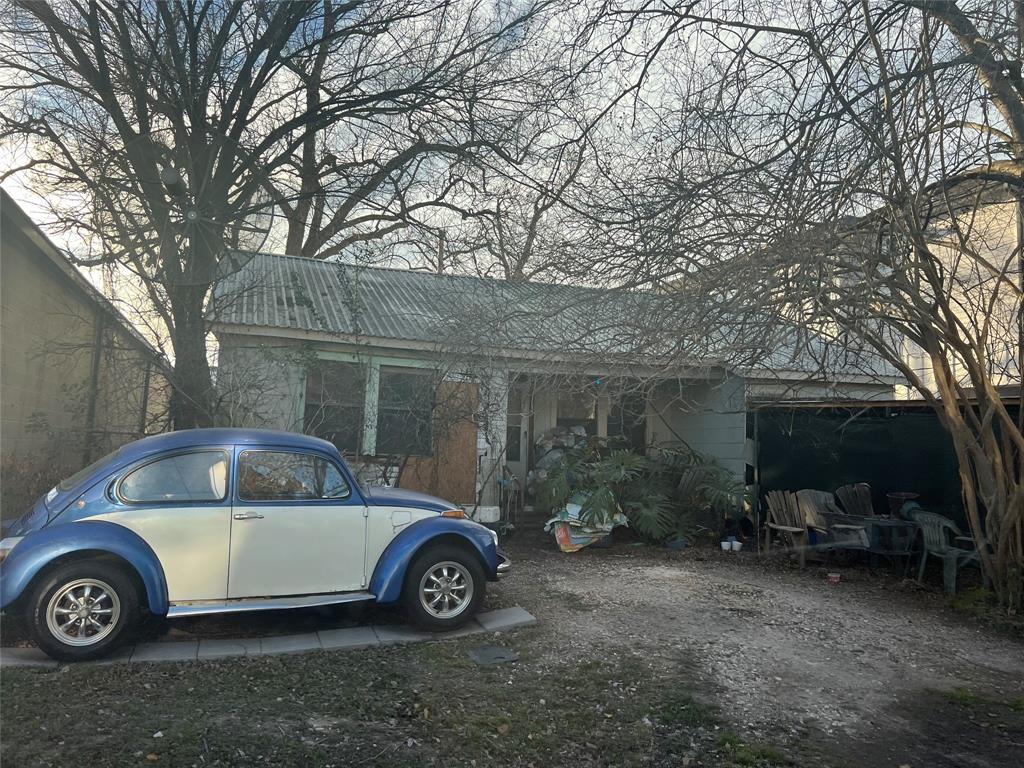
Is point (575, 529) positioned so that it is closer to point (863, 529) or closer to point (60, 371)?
point (863, 529)

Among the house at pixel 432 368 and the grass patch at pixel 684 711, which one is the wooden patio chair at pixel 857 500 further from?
the grass patch at pixel 684 711

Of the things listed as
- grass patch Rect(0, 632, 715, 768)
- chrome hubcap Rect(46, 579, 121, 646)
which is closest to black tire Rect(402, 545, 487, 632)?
grass patch Rect(0, 632, 715, 768)

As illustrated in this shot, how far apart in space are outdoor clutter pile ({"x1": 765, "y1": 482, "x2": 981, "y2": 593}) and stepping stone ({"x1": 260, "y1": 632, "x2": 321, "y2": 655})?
654 cm

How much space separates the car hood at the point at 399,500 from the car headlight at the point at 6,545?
7.80ft

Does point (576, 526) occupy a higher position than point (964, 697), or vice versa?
point (576, 526)

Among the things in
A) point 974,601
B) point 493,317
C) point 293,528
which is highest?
point 493,317

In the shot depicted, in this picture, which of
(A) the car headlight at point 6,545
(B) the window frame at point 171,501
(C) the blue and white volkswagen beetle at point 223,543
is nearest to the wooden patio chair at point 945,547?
(C) the blue and white volkswagen beetle at point 223,543

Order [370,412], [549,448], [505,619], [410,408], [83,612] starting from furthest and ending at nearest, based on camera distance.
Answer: [549,448], [370,412], [410,408], [505,619], [83,612]

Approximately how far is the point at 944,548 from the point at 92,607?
8.23 m

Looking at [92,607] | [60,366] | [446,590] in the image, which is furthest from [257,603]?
[60,366]

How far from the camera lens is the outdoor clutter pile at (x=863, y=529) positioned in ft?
27.4

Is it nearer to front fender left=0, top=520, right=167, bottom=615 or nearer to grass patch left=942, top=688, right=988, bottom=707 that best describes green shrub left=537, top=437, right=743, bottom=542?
grass patch left=942, top=688, right=988, bottom=707

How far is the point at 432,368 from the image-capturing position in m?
10.2

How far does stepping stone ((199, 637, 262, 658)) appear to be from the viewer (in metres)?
5.17
